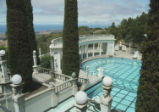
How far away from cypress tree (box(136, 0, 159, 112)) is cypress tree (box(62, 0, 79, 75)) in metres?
6.08

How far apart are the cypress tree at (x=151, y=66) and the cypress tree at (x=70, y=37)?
6079mm

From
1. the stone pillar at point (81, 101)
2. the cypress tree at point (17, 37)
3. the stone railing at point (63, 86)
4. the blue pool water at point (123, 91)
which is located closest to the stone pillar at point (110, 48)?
the blue pool water at point (123, 91)

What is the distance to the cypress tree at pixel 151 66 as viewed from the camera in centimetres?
416

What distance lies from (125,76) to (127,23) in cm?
2369

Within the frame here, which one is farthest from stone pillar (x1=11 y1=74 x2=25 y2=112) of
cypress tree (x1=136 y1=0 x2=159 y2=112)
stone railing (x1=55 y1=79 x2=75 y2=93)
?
cypress tree (x1=136 y1=0 x2=159 y2=112)

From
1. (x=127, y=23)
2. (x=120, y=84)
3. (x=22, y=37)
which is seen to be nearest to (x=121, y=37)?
(x=127, y=23)

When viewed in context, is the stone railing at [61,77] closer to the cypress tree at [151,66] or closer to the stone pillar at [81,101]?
the cypress tree at [151,66]

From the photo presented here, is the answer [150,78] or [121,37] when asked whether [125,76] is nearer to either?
[150,78]

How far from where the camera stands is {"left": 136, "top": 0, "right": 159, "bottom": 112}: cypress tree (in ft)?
13.6

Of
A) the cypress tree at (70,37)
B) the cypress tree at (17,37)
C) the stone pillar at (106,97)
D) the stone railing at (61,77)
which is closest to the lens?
the stone pillar at (106,97)

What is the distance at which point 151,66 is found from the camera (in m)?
4.31

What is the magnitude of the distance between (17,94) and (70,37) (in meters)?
5.87

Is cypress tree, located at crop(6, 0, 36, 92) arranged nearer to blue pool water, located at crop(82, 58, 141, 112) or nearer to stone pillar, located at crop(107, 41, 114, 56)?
blue pool water, located at crop(82, 58, 141, 112)

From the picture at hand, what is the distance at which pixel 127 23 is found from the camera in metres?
33.6
